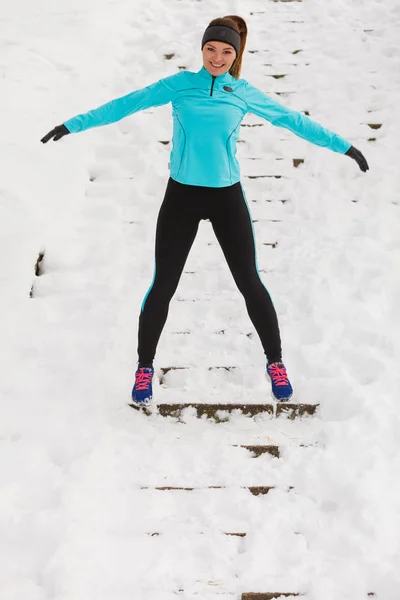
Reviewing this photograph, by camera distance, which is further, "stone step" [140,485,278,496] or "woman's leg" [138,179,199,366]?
"woman's leg" [138,179,199,366]

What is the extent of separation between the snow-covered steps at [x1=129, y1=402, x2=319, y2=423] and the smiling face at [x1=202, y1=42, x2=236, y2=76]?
151 centimetres

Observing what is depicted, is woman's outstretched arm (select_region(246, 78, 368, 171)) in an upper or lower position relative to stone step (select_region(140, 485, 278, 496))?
upper

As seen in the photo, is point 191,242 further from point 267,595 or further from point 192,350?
point 267,595

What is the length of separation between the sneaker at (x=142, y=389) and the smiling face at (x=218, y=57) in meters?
1.40

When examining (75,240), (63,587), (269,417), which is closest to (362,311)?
(269,417)

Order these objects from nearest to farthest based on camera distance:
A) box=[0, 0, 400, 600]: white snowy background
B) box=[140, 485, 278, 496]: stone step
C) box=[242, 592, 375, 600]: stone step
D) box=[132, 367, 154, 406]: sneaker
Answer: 1. box=[242, 592, 375, 600]: stone step
2. box=[0, 0, 400, 600]: white snowy background
3. box=[140, 485, 278, 496]: stone step
4. box=[132, 367, 154, 406]: sneaker

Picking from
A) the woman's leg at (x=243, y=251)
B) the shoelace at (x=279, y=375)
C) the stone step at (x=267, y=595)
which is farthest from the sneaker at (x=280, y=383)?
the stone step at (x=267, y=595)

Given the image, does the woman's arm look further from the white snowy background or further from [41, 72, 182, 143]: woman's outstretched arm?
the white snowy background

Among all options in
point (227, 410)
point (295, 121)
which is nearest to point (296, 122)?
point (295, 121)

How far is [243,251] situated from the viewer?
2.54 metres

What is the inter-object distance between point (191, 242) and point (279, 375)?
0.76 metres

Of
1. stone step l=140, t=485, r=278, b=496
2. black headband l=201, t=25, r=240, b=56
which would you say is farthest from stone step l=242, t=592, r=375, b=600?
black headband l=201, t=25, r=240, b=56

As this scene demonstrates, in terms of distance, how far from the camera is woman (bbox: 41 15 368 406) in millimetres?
2408

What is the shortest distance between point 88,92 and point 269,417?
3.51 meters
